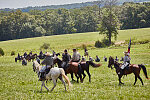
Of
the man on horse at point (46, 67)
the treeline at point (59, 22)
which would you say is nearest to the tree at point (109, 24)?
the treeline at point (59, 22)

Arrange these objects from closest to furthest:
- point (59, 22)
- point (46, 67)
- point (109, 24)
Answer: point (46, 67), point (109, 24), point (59, 22)

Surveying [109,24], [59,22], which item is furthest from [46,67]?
[59,22]

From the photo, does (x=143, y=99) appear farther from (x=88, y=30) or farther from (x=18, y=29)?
(x=88, y=30)

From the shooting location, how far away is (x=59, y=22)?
143250 mm

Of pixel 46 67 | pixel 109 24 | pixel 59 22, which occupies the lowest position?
pixel 46 67

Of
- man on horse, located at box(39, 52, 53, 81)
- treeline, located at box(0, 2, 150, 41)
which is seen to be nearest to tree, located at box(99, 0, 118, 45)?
treeline, located at box(0, 2, 150, 41)

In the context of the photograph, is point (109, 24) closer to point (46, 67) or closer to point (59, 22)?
point (46, 67)

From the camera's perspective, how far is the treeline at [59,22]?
123312 millimetres

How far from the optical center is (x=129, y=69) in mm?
15664

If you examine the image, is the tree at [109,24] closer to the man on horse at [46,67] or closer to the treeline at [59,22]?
the treeline at [59,22]

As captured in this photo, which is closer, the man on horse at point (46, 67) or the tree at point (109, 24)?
the man on horse at point (46, 67)

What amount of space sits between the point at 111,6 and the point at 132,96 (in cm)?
7041

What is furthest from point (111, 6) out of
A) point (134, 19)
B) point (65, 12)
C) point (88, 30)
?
point (65, 12)

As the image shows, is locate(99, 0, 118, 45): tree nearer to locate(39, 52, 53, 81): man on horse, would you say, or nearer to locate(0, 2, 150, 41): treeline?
locate(0, 2, 150, 41): treeline
